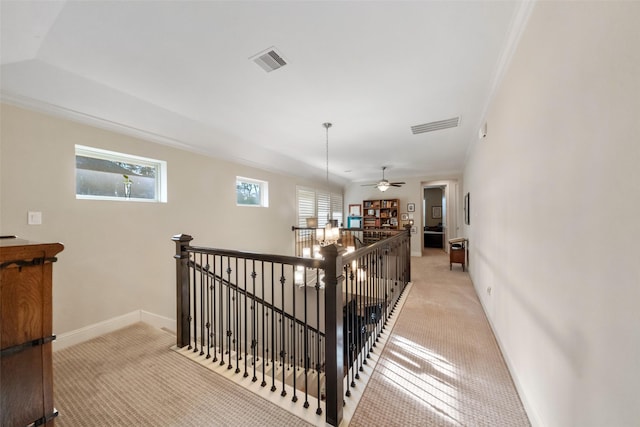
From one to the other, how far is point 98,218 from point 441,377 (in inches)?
151

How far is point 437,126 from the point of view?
365 cm

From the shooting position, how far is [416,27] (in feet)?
5.74

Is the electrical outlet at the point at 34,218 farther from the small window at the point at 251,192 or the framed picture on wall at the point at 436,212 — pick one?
the framed picture on wall at the point at 436,212

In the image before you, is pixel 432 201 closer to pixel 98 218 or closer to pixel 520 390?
pixel 520 390

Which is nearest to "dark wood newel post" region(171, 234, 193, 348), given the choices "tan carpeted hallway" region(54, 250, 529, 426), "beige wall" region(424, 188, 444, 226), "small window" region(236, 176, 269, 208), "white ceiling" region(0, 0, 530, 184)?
"tan carpeted hallway" region(54, 250, 529, 426)

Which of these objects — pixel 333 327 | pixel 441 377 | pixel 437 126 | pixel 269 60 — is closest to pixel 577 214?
pixel 333 327

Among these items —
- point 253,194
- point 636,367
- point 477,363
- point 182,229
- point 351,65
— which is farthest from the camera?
point 253,194

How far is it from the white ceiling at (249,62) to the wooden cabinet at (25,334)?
1.63 m

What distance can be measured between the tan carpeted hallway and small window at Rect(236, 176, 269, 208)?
278 centimetres

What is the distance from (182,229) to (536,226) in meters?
4.04

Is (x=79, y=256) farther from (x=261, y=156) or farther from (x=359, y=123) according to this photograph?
(x=359, y=123)

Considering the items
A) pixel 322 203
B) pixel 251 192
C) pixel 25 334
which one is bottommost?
pixel 25 334

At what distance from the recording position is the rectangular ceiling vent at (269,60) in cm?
200

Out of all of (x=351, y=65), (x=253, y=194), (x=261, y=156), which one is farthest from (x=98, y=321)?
(x=351, y=65)
